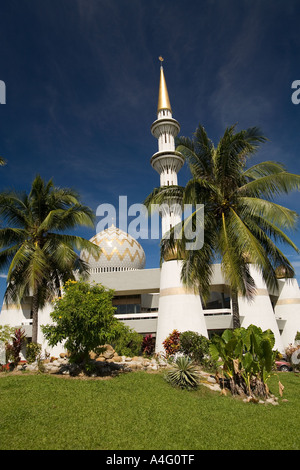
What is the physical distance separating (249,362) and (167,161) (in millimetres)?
29623

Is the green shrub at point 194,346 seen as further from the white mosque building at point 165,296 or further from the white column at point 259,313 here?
the white column at point 259,313

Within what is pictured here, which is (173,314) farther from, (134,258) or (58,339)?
(134,258)

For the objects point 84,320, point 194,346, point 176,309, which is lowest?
point 194,346

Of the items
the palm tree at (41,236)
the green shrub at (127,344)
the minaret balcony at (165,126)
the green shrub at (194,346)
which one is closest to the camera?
the palm tree at (41,236)

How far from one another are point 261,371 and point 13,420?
8.41 m

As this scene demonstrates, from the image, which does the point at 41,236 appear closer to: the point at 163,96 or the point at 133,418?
the point at 133,418

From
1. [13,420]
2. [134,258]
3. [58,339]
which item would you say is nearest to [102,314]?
[58,339]

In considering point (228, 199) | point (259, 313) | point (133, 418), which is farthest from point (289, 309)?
point (133, 418)

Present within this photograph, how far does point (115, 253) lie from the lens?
3847cm

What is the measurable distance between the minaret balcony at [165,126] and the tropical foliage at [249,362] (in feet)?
107

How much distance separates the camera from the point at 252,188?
1326cm

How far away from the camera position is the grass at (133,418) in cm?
668

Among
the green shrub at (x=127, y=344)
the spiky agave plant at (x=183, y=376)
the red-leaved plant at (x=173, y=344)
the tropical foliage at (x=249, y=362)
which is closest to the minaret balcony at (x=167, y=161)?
the green shrub at (x=127, y=344)

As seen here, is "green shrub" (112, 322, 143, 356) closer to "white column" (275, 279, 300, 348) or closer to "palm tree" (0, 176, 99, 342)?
"palm tree" (0, 176, 99, 342)
